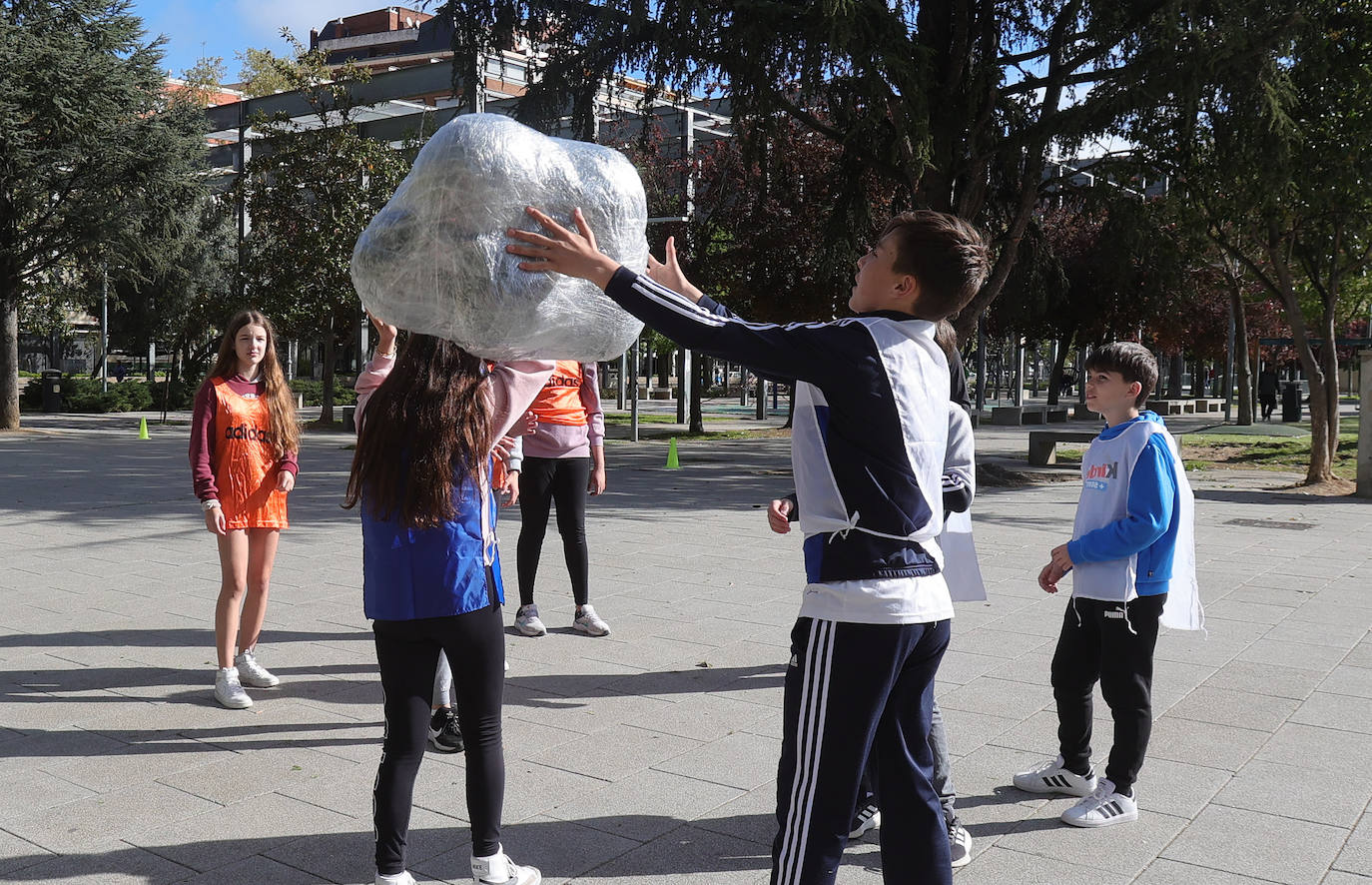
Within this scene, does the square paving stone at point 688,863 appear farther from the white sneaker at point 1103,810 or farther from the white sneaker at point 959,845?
the white sneaker at point 1103,810

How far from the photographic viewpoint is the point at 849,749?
8.57 feet

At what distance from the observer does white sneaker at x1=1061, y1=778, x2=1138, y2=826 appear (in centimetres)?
387

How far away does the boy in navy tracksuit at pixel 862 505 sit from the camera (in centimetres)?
252

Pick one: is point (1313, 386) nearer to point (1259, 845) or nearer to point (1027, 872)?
point (1259, 845)

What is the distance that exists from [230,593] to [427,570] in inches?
96.7

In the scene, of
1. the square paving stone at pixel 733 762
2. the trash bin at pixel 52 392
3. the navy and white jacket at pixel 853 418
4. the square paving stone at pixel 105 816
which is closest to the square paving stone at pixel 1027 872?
the square paving stone at pixel 733 762

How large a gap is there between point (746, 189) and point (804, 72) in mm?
8173

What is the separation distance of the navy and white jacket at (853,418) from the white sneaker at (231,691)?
11.0 ft

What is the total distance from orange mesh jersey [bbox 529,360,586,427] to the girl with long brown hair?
118 inches

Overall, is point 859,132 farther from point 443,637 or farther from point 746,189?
point 443,637

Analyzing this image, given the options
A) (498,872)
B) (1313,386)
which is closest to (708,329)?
(498,872)

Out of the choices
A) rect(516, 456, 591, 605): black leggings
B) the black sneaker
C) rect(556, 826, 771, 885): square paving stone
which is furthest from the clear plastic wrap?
rect(516, 456, 591, 605): black leggings

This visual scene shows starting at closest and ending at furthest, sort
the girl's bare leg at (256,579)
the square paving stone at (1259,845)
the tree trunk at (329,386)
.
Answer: the square paving stone at (1259,845) → the girl's bare leg at (256,579) → the tree trunk at (329,386)

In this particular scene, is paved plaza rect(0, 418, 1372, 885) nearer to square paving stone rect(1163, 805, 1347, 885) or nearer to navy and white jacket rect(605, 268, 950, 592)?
square paving stone rect(1163, 805, 1347, 885)
